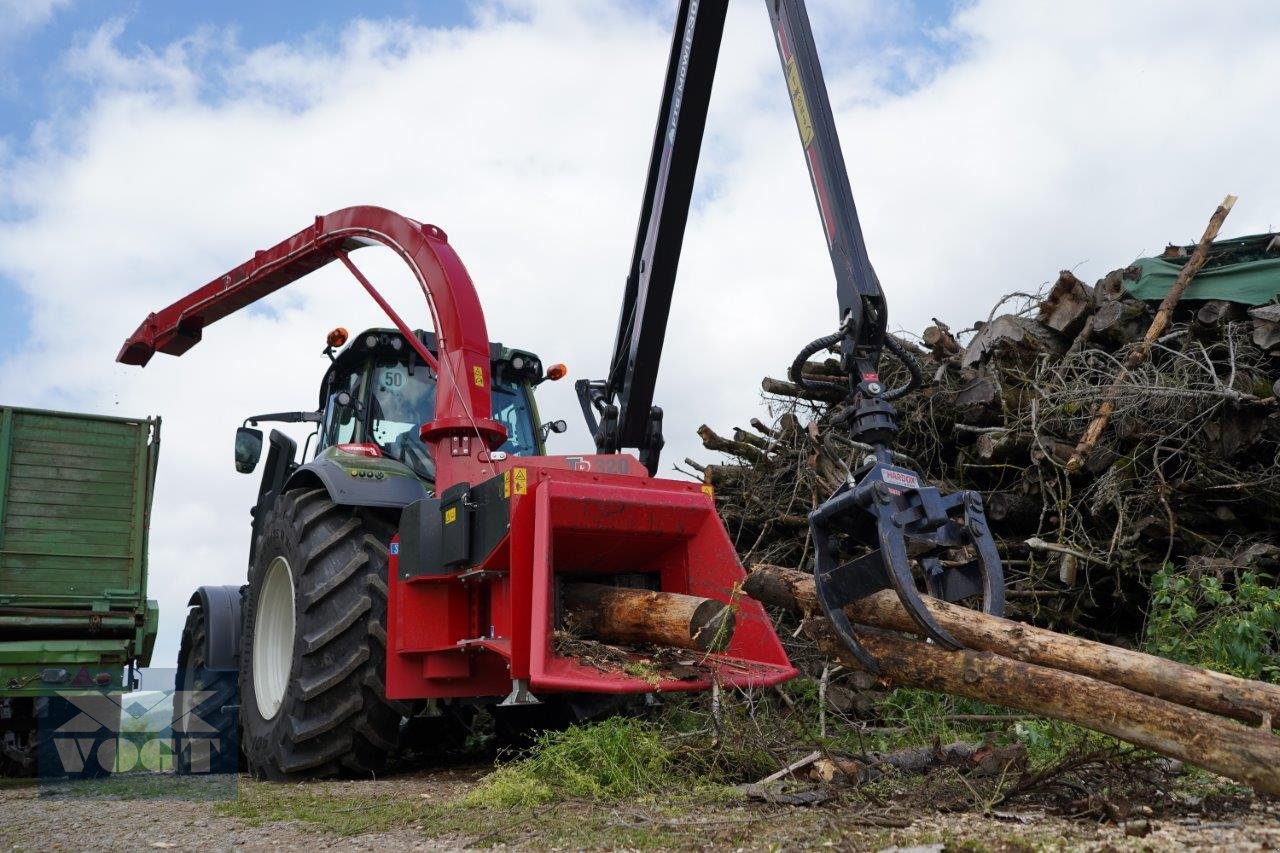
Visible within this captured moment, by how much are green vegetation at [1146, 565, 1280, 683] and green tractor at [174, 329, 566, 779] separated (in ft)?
11.5

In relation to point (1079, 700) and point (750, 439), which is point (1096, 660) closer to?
point (1079, 700)

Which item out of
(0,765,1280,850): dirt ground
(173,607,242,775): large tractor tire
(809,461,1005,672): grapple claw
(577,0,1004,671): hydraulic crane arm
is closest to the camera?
(0,765,1280,850): dirt ground

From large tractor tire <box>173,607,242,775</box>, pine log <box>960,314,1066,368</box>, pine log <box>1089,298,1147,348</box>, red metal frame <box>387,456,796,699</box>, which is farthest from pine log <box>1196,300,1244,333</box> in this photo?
large tractor tire <box>173,607,242,775</box>

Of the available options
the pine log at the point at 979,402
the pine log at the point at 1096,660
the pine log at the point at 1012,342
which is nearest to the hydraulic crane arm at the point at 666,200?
the pine log at the point at 979,402

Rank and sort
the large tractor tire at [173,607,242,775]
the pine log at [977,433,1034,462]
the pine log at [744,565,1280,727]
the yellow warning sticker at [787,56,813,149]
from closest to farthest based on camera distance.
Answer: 1. the pine log at [744,565,1280,727]
2. the yellow warning sticker at [787,56,813,149]
3. the pine log at [977,433,1034,462]
4. the large tractor tire at [173,607,242,775]

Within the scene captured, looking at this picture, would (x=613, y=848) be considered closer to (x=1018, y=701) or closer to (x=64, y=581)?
(x=1018, y=701)

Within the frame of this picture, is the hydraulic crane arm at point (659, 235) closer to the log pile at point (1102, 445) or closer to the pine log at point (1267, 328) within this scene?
the log pile at point (1102, 445)

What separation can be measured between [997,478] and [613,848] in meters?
4.38

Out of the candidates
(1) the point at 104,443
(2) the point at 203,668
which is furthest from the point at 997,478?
(1) the point at 104,443

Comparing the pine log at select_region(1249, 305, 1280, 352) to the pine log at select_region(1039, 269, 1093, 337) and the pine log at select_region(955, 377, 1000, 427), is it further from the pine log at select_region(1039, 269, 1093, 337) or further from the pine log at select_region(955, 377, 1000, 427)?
the pine log at select_region(955, 377, 1000, 427)

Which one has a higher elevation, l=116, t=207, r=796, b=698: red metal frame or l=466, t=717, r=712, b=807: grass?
l=116, t=207, r=796, b=698: red metal frame

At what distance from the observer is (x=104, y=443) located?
26.9 feet

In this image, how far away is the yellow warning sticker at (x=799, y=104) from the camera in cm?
477

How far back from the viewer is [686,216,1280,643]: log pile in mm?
5836
